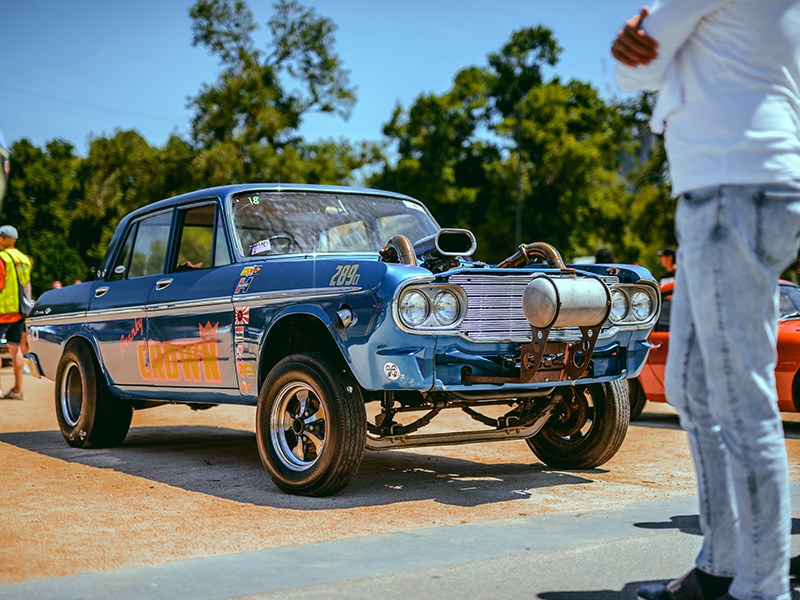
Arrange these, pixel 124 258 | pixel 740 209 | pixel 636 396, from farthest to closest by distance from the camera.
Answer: pixel 636 396 < pixel 124 258 < pixel 740 209

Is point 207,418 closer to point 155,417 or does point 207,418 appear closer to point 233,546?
point 155,417

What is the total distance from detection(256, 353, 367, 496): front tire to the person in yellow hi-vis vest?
683 centimetres

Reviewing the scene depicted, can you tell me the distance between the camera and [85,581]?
155 inches

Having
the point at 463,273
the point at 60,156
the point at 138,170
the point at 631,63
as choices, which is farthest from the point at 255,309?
the point at 60,156

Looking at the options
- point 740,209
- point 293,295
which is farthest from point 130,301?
point 740,209

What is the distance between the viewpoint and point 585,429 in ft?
23.1

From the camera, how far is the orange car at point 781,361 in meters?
8.83

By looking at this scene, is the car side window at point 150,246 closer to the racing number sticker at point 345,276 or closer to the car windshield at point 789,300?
the racing number sticker at point 345,276

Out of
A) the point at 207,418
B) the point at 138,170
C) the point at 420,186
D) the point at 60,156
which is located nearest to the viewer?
the point at 207,418

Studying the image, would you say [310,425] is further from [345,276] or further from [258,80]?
[258,80]

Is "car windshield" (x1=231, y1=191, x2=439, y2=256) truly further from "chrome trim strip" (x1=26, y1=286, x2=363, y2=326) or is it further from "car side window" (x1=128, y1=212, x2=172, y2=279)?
"car side window" (x1=128, y1=212, x2=172, y2=279)

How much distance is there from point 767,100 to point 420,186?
4458 centimetres

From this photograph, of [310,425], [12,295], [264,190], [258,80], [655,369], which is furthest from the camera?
[258,80]

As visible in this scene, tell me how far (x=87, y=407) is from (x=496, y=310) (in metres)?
3.76
